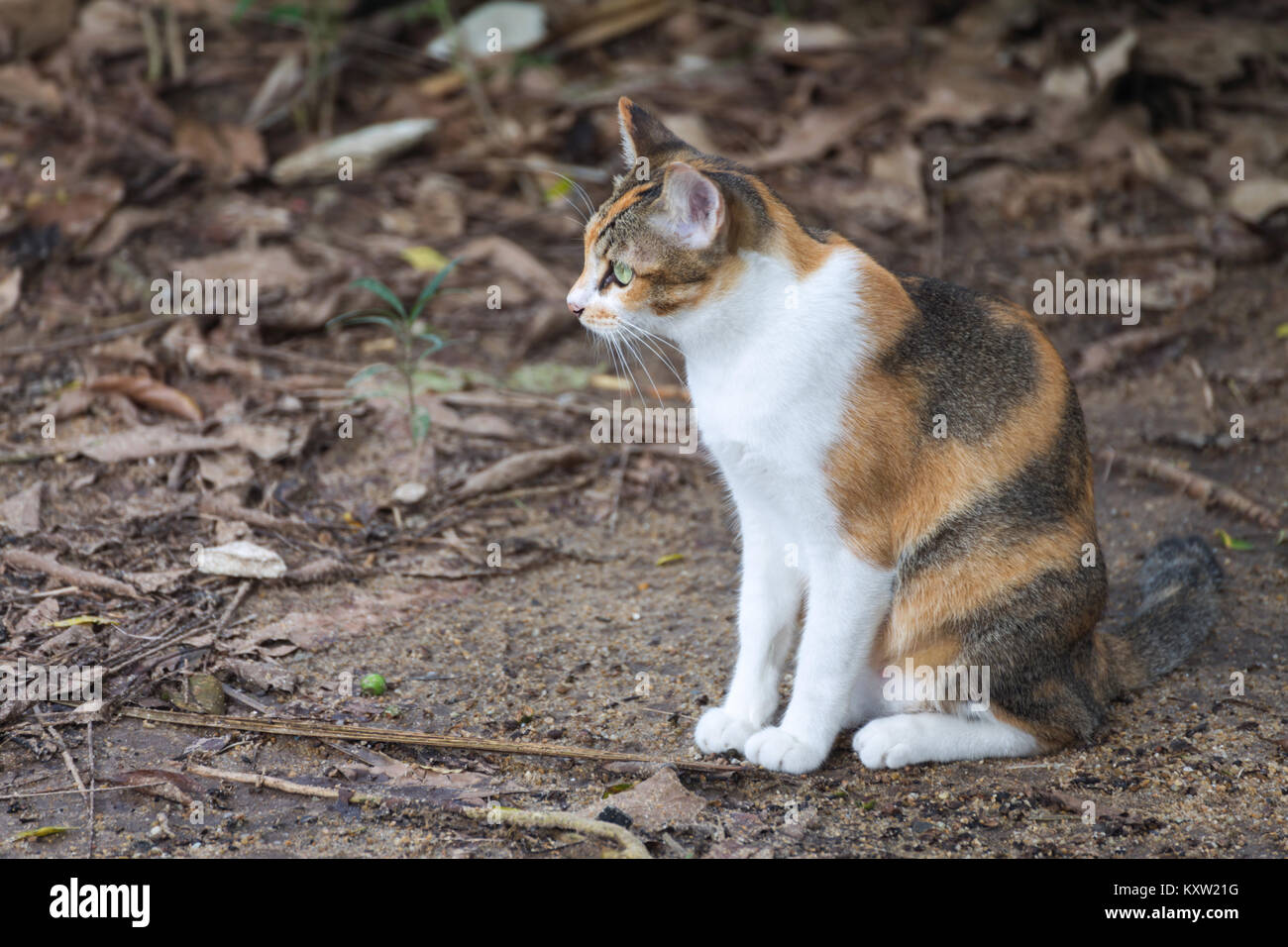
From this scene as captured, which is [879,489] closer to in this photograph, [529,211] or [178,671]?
[178,671]

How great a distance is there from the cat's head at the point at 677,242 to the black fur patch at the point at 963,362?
0.40m

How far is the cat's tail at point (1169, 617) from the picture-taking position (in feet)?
14.9

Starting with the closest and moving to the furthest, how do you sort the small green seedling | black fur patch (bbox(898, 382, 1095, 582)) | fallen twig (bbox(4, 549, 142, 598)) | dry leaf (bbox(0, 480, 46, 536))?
black fur patch (bbox(898, 382, 1095, 582)) < fallen twig (bbox(4, 549, 142, 598)) < dry leaf (bbox(0, 480, 46, 536)) < the small green seedling

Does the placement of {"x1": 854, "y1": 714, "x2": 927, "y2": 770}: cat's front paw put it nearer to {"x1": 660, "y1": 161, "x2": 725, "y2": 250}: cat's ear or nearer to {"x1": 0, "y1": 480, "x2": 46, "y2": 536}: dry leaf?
{"x1": 660, "y1": 161, "x2": 725, "y2": 250}: cat's ear

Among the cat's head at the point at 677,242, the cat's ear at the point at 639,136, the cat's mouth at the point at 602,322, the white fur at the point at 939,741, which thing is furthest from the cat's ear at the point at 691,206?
the white fur at the point at 939,741

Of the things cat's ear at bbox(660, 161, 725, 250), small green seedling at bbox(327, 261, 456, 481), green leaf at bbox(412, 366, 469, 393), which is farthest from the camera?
green leaf at bbox(412, 366, 469, 393)

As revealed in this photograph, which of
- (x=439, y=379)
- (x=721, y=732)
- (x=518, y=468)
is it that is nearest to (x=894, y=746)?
(x=721, y=732)

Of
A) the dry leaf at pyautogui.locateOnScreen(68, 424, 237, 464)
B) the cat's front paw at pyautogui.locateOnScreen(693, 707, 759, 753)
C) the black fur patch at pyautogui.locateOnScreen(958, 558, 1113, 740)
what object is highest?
the dry leaf at pyautogui.locateOnScreen(68, 424, 237, 464)

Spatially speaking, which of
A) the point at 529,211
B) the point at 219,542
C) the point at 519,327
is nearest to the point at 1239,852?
the point at 219,542

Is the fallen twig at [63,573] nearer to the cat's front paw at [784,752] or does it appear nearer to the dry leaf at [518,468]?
the dry leaf at [518,468]

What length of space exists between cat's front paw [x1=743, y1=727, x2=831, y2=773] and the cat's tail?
1.18 m

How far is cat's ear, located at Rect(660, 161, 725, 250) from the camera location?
3701 mm

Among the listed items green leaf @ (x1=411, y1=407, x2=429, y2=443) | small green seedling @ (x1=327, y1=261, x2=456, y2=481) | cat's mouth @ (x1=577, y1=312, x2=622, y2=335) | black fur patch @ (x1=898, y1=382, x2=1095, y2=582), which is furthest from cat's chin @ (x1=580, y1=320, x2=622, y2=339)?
green leaf @ (x1=411, y1=407, x2=429, y2=443)

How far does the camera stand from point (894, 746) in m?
4.09
